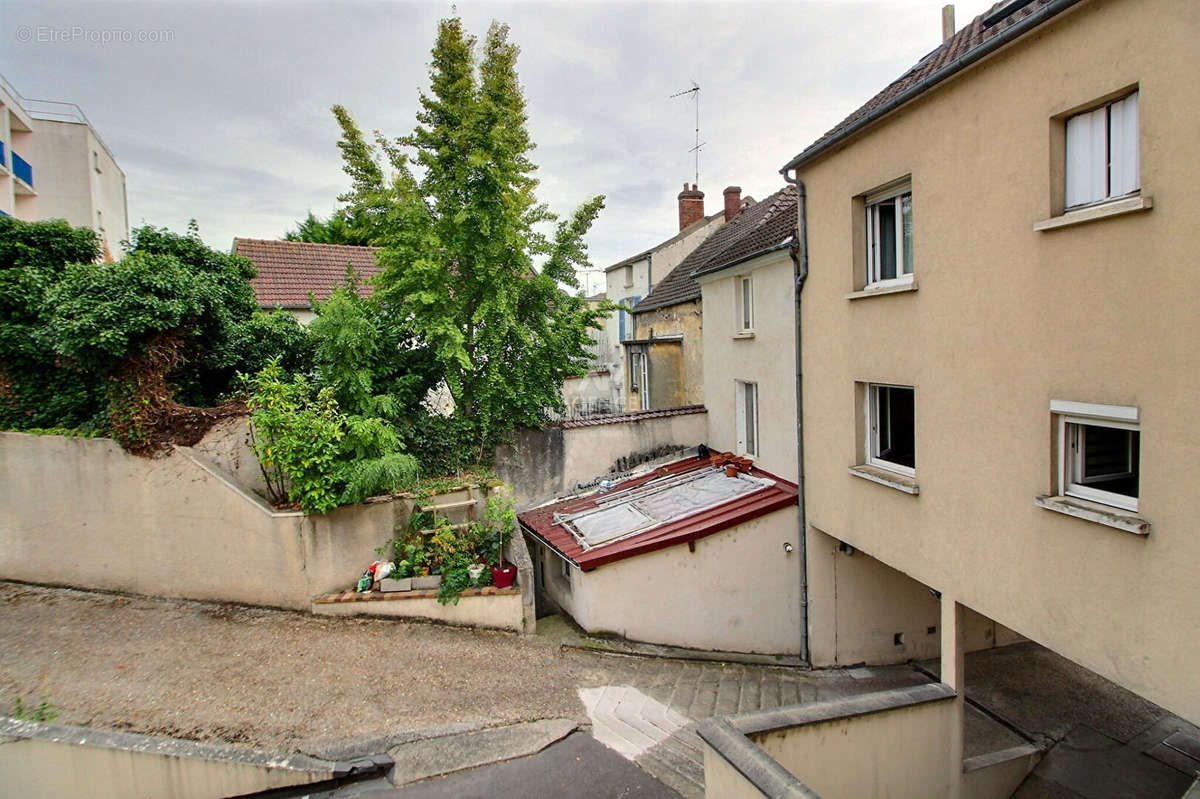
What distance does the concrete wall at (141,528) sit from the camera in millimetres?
9000

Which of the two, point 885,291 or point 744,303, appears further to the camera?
point 744,303

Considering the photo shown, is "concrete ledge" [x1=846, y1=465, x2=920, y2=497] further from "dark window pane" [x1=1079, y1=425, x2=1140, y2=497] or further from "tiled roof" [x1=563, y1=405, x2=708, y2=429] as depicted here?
"tiled roof" [x1=563, y1=405, x2=708, y2=429]

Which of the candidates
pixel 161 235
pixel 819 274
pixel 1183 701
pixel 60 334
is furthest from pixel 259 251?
pixel 1183 701

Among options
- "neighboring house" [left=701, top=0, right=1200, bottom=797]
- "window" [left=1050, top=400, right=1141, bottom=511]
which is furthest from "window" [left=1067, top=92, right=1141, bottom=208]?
"window" [left=1050, top=400, right=1141, bottom=511]

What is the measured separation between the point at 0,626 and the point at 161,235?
6648 millimetres

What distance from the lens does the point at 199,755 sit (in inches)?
237

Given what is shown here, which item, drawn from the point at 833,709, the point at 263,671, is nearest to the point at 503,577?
the point at 263,671

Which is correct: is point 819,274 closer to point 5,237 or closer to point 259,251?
point 5,237

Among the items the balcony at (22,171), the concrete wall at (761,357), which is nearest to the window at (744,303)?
the concrete wall at (761,357)

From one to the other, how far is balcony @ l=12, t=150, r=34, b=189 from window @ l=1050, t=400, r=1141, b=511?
2547 centimetres

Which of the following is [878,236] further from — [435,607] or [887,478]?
[435,607]

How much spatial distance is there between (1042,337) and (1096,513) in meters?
1.60

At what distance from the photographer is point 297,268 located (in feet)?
63.7

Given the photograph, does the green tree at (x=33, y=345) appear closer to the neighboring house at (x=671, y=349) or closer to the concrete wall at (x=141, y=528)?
the concrete wall at (x=141, y=528)
